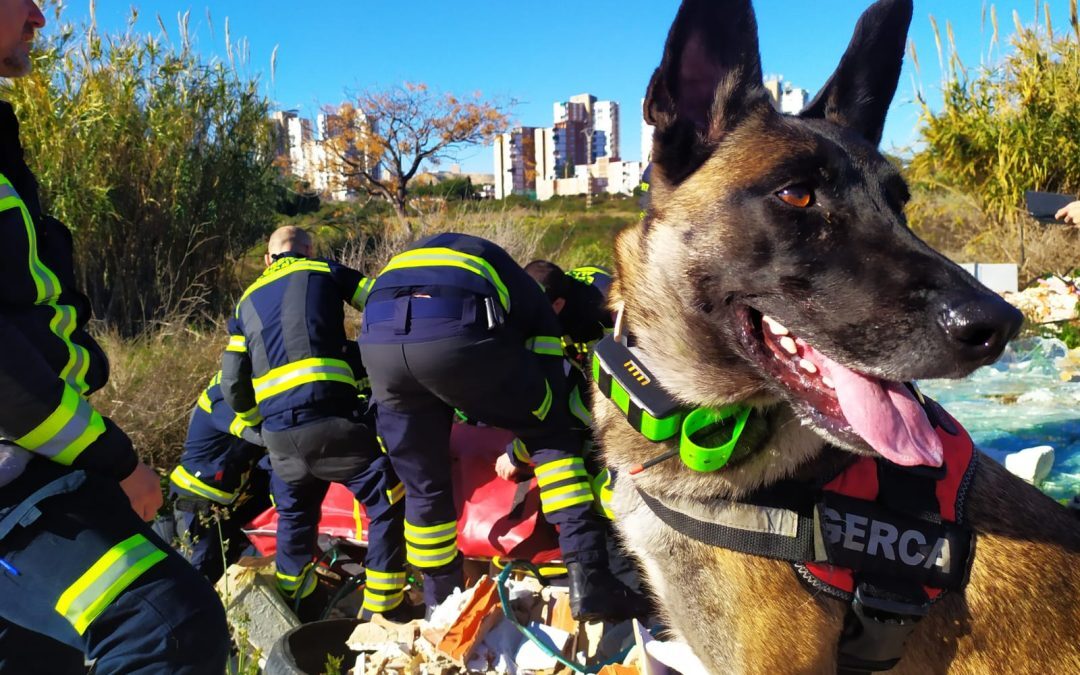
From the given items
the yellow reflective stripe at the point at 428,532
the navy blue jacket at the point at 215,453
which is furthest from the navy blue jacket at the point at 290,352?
the yellow reflective stripe at the point at 428,532

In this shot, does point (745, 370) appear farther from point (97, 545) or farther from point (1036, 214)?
point (1036, 214)

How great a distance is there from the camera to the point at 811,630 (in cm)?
168

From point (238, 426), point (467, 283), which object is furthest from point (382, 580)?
point (467, 283)

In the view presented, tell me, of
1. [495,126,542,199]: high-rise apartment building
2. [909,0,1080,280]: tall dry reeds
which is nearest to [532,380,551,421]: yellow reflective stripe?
[909,0,1080,280]: tall dry reeds

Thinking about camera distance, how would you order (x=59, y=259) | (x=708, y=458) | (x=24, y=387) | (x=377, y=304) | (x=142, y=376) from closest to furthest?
(x=24, y=387), (x=708, y=458), (x=59, y=259), (x=377, y=304), (x=142, y=376)

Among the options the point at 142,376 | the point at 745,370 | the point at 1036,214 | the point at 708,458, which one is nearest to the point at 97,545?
the point at 708,458

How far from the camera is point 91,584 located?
1619 millimetres

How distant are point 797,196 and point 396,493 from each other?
2775mm

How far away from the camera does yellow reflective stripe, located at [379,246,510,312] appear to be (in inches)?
136

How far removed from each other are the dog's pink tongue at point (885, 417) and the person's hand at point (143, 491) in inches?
75.3

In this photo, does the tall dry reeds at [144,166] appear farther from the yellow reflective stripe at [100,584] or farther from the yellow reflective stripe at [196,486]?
the yellow reflective stripe at [100,584]

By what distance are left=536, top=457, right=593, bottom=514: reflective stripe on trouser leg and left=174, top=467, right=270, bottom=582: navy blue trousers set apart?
1.72 metres

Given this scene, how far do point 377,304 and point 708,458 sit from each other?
7.22 feet

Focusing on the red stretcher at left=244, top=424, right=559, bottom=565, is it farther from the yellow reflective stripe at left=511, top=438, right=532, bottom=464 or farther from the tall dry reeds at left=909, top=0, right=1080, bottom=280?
the tall dry reeds at left=909, top=0, right=1080, bottom=280
